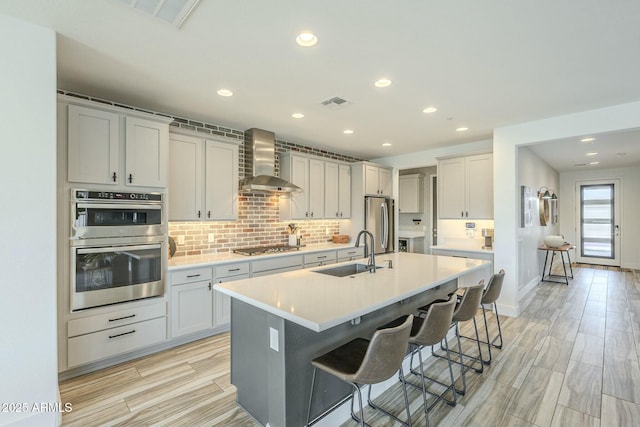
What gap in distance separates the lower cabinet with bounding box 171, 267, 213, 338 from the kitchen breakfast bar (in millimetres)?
1219

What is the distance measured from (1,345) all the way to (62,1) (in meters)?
2.03

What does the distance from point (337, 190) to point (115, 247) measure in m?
3.48

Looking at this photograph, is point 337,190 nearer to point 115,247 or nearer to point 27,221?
point 115,247

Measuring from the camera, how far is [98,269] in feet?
8.98

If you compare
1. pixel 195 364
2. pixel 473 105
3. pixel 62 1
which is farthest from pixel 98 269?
pixel 473 105

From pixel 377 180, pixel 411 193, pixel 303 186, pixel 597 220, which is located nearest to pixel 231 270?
pixel 303 186

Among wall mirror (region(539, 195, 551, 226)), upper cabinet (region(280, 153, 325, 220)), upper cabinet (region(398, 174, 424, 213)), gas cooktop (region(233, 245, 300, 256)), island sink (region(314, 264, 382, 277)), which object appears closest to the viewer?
island sink (region(314, 264, 382, 277))

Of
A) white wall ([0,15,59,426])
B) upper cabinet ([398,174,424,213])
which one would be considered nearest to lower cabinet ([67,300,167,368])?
white wall ([0,15,59,426])

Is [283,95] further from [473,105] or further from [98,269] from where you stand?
[98,269]

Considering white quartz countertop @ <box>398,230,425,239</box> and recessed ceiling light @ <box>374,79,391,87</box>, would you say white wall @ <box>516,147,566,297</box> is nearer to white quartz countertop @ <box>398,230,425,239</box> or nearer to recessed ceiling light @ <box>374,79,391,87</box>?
white quartz countertop @ <box>398,230,425,239</box>

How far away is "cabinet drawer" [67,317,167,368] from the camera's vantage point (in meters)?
2.63

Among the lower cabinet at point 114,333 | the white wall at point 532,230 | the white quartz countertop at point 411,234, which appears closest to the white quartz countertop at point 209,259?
the lower cabinet at point 114,333

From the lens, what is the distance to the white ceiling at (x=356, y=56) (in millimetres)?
1838

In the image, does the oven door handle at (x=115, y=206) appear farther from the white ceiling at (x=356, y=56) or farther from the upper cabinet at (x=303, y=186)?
the upper cabinet at (x=303, y=186)
